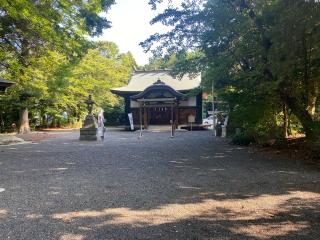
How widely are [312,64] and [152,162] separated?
17.2 feet

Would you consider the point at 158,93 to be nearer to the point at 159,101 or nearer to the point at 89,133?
the point at 159,101

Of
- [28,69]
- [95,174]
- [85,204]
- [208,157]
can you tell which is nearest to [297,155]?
[208,157]

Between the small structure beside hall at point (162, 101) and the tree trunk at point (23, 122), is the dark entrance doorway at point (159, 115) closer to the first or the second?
the small structure beside hall at point (162, 101)

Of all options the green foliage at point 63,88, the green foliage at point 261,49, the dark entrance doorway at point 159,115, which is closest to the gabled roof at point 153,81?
the dark entrance doorway at point 159,115

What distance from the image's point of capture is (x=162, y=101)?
26.0 metres

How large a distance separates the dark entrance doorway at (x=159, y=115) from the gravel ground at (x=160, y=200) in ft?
64.7

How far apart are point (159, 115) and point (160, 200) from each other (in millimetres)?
23838

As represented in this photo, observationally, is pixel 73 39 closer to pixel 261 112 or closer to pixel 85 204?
pixel 261 112

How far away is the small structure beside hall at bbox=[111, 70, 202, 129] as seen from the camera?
84.0ft

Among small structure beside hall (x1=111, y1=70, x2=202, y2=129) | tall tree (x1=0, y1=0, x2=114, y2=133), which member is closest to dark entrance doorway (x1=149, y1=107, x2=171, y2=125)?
small structure beside hall (x1=111, y1=70, x2=202, y2=129)

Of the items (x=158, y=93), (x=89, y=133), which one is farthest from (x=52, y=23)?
(x=158, y=93)

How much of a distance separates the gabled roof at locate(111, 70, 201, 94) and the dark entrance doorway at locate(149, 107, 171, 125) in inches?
87.1

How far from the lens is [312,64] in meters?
8.71

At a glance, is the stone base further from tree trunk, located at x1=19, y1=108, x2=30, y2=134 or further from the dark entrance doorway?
the dark entrance doorway
